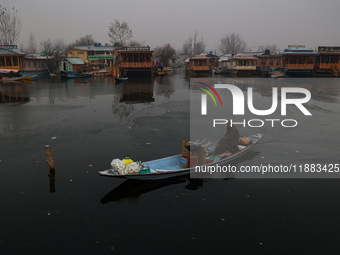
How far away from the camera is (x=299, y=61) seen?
53.6 m

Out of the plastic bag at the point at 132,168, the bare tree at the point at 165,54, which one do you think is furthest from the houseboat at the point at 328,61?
the plastic bag at the point at 132,168

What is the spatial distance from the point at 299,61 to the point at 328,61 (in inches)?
341

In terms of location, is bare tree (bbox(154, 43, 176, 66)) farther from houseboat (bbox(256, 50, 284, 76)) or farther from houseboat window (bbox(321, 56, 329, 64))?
houseboat window (bbox(321, 56, 329, 64))

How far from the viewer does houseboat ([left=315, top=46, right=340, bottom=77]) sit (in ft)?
183

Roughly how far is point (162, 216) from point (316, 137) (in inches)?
437

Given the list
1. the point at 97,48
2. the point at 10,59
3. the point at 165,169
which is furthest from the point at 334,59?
the point at 97,48

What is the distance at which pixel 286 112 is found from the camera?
2106cm

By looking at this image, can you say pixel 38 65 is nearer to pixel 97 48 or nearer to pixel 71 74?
pixel 71 74

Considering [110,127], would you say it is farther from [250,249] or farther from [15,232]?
[250,249]

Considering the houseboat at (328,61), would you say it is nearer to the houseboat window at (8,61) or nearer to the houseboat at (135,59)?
the houseboat at (135,59)

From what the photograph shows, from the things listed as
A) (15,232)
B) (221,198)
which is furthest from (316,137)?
(15,232)

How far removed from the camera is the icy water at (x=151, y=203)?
6.50 meters

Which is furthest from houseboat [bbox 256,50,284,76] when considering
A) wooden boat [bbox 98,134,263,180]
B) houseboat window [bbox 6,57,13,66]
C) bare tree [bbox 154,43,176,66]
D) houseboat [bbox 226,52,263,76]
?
houseboat window [bbox 6,57,13,66]

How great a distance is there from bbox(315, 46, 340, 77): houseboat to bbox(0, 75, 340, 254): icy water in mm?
49389
